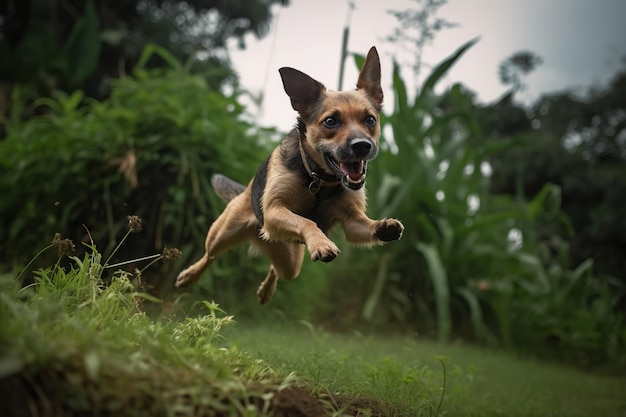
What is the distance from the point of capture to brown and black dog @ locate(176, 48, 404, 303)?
2.27 m

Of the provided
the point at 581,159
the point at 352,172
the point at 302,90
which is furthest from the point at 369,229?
the point at 581,159

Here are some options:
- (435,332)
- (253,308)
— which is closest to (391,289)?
(435,332)

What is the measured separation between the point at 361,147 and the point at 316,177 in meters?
0.32

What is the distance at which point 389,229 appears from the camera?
229 cm

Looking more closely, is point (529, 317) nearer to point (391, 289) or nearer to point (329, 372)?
point (391, 289)

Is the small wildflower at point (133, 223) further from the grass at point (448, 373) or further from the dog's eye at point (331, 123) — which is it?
the dog's eye at point (331, 123)

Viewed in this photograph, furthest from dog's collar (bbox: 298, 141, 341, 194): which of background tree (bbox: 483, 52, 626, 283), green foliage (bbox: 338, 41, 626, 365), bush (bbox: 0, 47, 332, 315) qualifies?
background tree (bbox: 483, 52, 626, 283)

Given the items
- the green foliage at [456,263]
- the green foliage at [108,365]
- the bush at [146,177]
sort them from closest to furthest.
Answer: the green foliage at [108,365] < the bush at [146,177] < the green foliage at [456,263]

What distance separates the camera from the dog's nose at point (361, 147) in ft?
Answer: 7.27

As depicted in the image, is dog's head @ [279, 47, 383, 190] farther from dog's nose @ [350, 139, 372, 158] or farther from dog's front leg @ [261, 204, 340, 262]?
dog's front leg @ [261, 204, 340, 262]

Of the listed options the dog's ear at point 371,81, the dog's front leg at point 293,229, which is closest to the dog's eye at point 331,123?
the dog's ear at point 371,81

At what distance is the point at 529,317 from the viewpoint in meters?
6.74

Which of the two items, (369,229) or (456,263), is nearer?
(369,229)

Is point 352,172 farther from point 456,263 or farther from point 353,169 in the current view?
point 456,263
